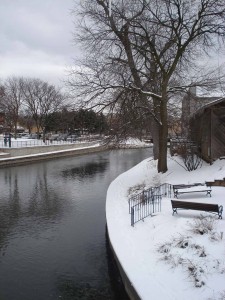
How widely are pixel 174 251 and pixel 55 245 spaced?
5.73 metres

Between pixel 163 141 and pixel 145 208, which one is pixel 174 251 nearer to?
pixel 145 208

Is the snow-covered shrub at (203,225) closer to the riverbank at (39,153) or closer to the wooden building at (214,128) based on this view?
the wooden building at (214,128)

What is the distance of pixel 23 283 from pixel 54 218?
284 inches

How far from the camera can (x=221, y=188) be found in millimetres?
15789

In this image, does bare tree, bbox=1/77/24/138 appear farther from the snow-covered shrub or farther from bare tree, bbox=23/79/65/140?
the snow-covered shrub

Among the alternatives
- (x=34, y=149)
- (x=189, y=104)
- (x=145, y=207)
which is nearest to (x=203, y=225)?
(x=145, y=207)

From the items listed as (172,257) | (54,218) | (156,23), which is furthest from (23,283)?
(156,23)

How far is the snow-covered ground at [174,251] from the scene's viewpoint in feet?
28.4

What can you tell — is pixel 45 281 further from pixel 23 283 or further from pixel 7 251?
pixel 7 251

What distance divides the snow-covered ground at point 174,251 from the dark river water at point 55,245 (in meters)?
1.06

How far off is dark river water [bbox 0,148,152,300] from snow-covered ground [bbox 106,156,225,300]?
1.06 metres

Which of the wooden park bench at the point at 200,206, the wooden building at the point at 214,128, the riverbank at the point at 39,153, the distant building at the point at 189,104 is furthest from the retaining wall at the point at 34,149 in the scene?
the wooden park bench at the point at 200,206

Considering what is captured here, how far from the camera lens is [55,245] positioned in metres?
14.5

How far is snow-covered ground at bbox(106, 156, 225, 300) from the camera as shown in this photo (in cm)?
865
